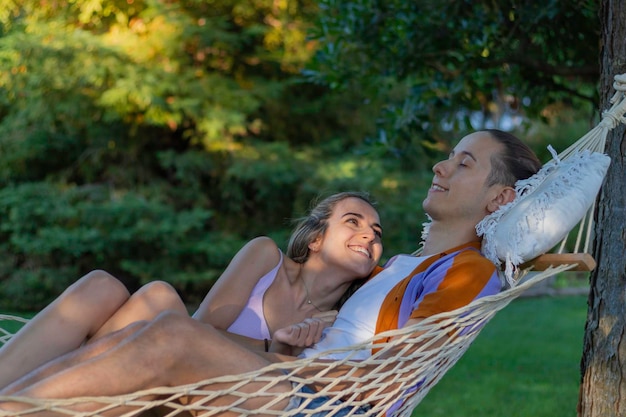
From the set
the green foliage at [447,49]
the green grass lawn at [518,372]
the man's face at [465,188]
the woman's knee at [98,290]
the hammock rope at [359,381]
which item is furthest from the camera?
the green grass lawn at [518,372]

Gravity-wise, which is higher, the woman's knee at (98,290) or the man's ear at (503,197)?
the man's ear at (503,197)

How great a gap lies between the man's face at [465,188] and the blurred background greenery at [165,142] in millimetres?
4622

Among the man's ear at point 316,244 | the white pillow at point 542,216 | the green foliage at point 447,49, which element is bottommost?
the man's ear at point 316,244

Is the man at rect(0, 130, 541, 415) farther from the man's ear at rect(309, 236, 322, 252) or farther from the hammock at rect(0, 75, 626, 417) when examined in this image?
the man's ear at rect(309, 236, 322, 252)

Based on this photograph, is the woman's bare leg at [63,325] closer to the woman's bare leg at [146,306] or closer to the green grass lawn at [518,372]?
the woman's bare leg at [146,306]

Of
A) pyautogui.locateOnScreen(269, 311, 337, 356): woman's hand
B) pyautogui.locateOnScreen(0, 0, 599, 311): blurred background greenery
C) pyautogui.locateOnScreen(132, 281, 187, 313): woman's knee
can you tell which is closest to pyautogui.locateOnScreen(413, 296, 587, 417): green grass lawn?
pyautogui.locateOnScreen(0, 0, 599, 311): blurred background greenery

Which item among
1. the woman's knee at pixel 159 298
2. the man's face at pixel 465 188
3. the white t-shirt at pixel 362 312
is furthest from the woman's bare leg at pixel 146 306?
the man's face at pixel 465 188

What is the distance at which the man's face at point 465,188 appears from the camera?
2203 mm

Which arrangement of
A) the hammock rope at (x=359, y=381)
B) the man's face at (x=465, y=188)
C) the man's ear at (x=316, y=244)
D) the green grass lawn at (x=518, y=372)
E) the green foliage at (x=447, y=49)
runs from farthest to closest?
the green grass lawn at (x=518, y=372) < the green foliage at (x=447, y=49) < the man's ear at (x=316, y=244) < the man's face at (x=465, y=188) < the hammock rope at (x=359, y=381)

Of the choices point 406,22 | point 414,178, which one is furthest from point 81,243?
point 406,22

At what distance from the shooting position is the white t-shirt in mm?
2072

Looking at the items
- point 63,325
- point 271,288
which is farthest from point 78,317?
point 271,288

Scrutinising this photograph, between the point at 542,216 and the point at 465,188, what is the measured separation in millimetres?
252

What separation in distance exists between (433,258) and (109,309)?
2.83 feet
